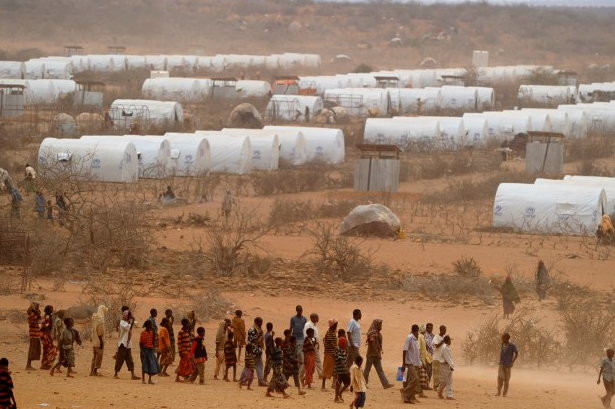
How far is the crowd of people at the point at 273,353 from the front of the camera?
14290 millimetres

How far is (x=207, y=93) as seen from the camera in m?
57.4

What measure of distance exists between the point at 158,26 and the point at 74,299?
267 feet

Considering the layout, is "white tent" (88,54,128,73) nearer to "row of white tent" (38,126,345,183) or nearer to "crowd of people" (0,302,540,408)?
"row of white tent" (38,126,345,183)

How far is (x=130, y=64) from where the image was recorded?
7150 cm

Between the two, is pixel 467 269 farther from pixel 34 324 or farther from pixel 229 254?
pixel 34 324

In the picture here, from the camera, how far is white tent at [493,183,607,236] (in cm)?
2819

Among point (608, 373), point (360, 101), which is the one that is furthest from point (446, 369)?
point (360, 101)

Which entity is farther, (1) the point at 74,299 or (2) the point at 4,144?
(2) the point at 4,144

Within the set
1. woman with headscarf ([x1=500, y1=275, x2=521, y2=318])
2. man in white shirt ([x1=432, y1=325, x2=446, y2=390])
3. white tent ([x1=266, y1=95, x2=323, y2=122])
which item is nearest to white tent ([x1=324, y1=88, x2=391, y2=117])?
white tent ([x1=266, y1=95, x2=323, y2=122])

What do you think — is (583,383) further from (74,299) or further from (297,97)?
(297,97)

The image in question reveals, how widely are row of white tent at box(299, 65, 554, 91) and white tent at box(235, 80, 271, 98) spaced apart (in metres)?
2.83

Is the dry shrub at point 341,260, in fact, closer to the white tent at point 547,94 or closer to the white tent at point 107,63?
the white tent at point 547,94

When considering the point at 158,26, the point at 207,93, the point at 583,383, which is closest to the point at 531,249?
the point at 583,383

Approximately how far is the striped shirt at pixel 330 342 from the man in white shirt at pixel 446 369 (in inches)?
49.0
